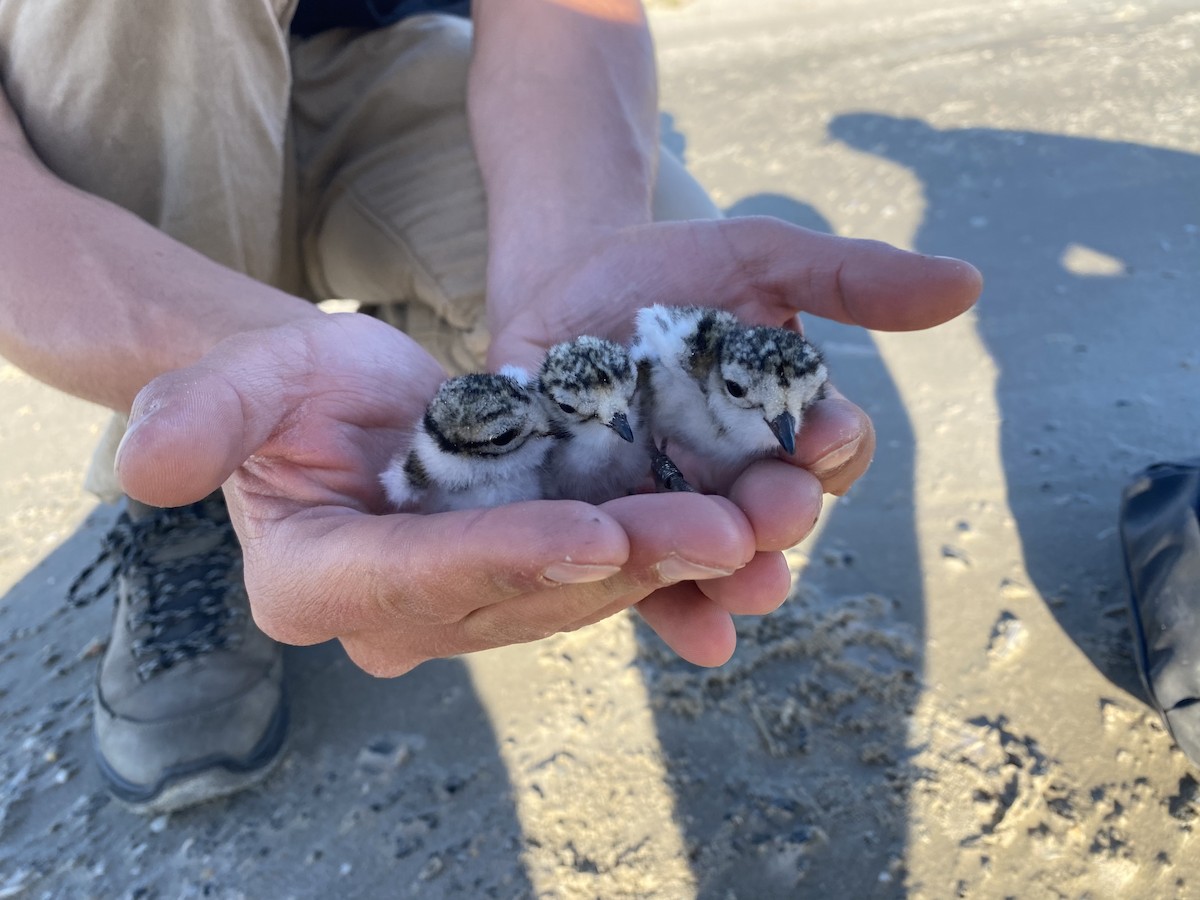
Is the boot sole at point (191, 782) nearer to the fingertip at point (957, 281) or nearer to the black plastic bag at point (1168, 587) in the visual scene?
the fingertip at point (957, 281)

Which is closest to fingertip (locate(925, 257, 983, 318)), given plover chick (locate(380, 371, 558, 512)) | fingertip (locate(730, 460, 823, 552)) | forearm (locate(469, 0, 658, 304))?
fingertip (locate(730, 460, 823, 552))

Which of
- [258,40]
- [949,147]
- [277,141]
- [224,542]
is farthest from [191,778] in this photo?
[949,147]

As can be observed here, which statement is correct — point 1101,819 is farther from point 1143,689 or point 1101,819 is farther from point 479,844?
point 479,844

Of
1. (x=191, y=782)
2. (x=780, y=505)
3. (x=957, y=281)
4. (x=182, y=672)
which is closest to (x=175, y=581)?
(x=182, y=672)

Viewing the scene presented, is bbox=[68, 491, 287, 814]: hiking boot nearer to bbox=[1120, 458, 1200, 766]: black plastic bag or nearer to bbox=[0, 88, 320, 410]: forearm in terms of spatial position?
bbox=[0, 88, 320, 410]: forearm

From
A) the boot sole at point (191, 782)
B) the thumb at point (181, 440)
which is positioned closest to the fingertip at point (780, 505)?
the thumb at point (181, 440)

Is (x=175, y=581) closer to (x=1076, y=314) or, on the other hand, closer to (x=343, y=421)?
(x=343, y=421)
